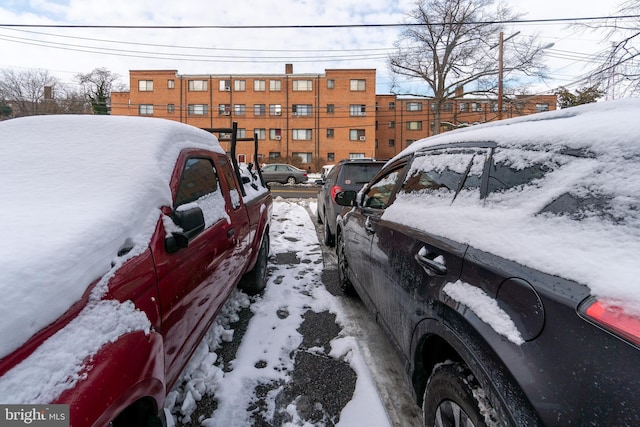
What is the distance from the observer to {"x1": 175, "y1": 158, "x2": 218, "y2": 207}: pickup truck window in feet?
7.36

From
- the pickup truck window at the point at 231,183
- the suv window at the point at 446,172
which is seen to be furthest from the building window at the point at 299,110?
the suv window at the point at 446,172

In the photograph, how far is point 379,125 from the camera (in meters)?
47.2

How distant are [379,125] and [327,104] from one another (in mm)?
9380

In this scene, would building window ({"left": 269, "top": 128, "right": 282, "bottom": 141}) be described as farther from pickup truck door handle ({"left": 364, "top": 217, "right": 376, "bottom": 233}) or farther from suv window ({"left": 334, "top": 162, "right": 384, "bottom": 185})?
pickup truck door handle ({"left": 364, "top": 217, "right": 376, "bottom": 233})

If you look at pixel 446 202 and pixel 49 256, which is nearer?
pixel 49 256

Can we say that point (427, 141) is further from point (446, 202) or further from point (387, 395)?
point (387, 395)

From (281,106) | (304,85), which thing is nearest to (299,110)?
(281,106)

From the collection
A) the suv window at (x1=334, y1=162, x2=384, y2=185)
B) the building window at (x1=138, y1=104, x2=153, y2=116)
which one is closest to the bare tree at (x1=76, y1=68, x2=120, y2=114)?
the building window at (x1=138, y1=104, x2=153, y2=116)

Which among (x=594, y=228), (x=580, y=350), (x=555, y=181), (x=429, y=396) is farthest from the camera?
(x=429, y=396)

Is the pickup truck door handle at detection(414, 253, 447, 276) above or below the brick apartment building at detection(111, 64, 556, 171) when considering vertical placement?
below

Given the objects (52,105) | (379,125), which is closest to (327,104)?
(379,125)

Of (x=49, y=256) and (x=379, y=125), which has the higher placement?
(x=379, y=125)

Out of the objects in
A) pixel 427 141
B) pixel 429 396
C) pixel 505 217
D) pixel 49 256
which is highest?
pixel 427 141

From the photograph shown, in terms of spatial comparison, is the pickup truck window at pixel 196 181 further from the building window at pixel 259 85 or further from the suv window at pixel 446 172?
the building window at pixel 259 85
